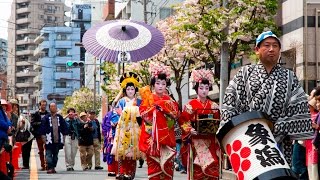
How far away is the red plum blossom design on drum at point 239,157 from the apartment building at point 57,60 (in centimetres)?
10248

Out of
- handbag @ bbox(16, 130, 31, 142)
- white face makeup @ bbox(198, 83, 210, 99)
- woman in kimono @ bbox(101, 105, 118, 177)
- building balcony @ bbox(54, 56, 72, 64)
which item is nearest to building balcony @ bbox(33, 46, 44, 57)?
building balcony @ bbox(54, 56, 72, 64)

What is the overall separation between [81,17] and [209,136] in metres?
105

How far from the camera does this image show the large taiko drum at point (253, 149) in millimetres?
4664

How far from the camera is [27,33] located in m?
125

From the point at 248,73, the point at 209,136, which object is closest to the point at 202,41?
the point at 209,136

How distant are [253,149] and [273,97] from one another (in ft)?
3.95

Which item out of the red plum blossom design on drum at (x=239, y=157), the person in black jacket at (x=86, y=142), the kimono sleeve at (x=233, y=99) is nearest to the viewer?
the red plum blossom design on drum at (x=239, y=157)

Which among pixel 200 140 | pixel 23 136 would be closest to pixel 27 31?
pixel 23 136

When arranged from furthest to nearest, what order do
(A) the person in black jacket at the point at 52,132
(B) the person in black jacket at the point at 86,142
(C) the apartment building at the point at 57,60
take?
(C) the apartment building at the point at 57,60
(B) the person in black jacket at the point at 86,142
(A) the person in black jacket at the point at 52,132

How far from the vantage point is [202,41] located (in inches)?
854

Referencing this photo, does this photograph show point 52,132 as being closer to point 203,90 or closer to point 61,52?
point 203,90

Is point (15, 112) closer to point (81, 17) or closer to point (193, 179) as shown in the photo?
point (193, 179)

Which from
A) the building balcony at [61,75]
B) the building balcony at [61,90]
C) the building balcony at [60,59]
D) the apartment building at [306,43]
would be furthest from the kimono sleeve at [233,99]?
the building balcony at [61,90]

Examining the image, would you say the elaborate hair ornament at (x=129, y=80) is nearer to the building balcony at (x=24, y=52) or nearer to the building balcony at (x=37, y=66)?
the building balcony at (x=37, y=66)
